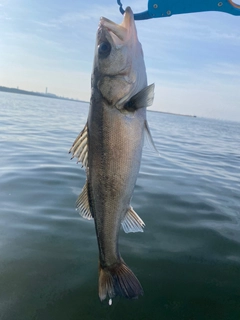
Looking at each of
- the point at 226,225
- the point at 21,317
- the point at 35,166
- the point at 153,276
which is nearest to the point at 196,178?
the point at 226,225

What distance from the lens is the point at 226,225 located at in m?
6.35

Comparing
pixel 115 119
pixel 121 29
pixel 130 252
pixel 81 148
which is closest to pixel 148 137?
pixel 115 119

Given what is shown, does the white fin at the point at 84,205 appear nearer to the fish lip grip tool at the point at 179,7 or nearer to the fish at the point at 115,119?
the fish at the point at 115,119

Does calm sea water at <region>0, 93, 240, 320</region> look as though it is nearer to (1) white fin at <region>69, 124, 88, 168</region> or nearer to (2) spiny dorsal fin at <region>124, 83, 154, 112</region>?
(1) white fin at <region>69, 124, 88, 168</region>

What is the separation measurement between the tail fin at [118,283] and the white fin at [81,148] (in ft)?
3.66

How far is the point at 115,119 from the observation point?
105 inches

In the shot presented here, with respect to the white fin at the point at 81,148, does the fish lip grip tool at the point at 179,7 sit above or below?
above

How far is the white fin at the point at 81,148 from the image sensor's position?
280 cm

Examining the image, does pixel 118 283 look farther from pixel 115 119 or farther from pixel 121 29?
pixel 121 29

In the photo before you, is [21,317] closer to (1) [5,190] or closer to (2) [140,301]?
(2) [140,301]

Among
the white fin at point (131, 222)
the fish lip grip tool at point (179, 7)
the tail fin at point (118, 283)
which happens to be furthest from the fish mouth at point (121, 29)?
the tail fin at point (118, 283)

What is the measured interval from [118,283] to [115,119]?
1602 millimetres

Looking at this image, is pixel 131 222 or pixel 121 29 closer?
pixel 121 29

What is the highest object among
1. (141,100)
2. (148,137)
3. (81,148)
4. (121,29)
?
(121,29)
